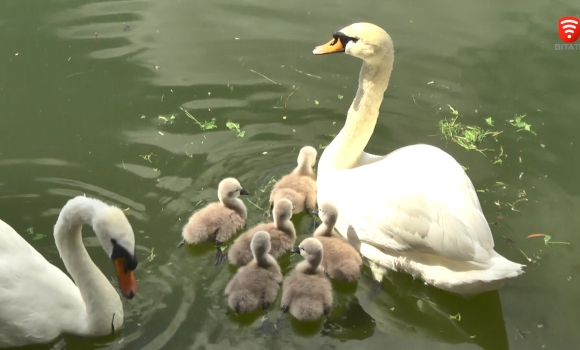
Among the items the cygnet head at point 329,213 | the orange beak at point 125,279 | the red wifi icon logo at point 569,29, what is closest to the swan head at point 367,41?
the cygnet head at point 329,213

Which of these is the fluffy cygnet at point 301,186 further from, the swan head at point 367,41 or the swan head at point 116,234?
the swan head at point 116,234

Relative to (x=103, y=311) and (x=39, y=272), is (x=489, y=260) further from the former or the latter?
(x=39, y=272)

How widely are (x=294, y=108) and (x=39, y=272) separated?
2.84 meters

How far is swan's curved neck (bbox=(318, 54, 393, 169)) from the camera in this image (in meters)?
4.55

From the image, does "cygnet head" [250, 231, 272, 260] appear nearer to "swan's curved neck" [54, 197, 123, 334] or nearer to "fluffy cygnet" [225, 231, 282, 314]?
"fluffy cygnet" [225, 231, 282, 314]

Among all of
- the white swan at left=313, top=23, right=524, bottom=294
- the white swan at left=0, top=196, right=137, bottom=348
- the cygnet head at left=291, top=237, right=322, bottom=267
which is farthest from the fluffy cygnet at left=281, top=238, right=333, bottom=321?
the white swan at left=0, top=196, right=137, bottom=348

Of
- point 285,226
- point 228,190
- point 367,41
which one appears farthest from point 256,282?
point 367,41

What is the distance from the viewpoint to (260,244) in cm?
398

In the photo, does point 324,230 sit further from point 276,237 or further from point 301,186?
point 301,186

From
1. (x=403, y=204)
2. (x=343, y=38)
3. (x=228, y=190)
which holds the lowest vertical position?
(x=228, y=190)

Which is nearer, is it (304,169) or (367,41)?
(367,41)

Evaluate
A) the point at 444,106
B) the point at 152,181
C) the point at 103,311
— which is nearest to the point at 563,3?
the point at 444,106

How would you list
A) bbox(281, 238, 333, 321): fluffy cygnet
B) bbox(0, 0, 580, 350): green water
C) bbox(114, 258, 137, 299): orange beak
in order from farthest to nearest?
bbox(0, 0, 580, 350): green water
bbox(281, 238, 333, 321): fluffy cygnet
bbox(114, 258, 137, 299): orange beak

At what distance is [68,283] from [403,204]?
6.82 ft
